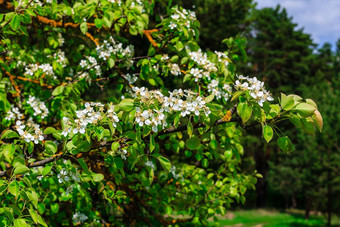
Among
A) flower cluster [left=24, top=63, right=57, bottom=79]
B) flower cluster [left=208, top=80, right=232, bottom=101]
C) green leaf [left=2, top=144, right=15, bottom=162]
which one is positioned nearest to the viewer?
green leaf [left=2, top=144, right=15, bottom=162]

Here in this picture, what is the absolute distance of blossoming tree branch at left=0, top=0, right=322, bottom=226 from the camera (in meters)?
1.46

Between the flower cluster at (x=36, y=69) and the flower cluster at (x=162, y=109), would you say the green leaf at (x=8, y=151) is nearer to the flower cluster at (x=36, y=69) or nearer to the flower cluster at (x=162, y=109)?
the flower cluster at (x=162, y=109)

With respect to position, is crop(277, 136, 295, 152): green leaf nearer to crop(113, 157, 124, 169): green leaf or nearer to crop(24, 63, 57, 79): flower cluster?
crop(113, 157, 124, 169): green leaf

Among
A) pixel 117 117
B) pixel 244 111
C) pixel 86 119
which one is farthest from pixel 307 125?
pixel 86 119

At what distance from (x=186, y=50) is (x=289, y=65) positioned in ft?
77.3

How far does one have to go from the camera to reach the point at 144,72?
2.81 meters

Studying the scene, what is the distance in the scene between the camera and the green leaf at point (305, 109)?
4.36 ft

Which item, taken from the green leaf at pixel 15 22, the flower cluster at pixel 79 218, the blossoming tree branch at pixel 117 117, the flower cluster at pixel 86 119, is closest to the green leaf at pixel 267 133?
the blossoming tree branch at pixel 117 117

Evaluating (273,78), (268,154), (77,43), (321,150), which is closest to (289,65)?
(273,78)

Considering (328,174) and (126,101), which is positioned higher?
(126,101)

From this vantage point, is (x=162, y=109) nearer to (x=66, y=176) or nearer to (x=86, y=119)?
(x=86, y=119)

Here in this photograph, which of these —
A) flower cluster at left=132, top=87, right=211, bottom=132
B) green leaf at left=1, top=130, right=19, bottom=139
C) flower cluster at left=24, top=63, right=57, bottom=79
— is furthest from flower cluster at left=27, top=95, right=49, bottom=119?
flower cluster at left=132, top=87, right=211, bottom=132

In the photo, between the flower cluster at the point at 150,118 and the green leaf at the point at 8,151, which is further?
the green leaf at the point at 8,151

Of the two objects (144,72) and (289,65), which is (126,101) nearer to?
(144,72)
